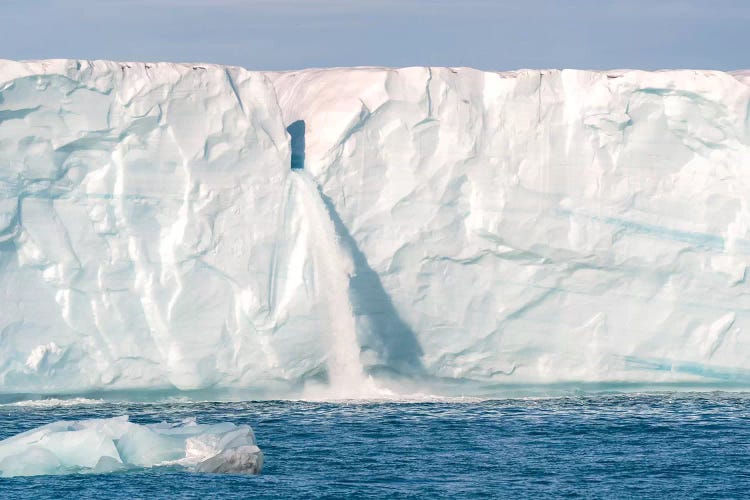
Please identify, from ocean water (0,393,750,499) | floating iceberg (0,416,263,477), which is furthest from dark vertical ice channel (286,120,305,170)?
floating iceberg (0,416,263,477)

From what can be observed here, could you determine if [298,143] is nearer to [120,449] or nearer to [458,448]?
[458,448]

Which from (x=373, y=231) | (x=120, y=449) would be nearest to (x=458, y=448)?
(x=120, y=449)

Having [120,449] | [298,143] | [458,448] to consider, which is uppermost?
[298,143]

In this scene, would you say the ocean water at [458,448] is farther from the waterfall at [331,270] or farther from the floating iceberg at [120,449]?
the waterfall at [331,270]

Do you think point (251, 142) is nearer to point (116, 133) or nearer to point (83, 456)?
point (116, 133)

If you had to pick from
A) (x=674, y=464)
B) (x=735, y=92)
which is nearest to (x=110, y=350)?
(x=674, y=464)

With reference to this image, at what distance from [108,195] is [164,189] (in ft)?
3.19

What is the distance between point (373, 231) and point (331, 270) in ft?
3.41

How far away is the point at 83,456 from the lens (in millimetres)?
20766

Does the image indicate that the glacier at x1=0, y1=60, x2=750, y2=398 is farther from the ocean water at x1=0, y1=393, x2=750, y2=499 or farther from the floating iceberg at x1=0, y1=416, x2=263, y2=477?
the floating iceberg at x1=0, y1=416, x2=263, y2=477

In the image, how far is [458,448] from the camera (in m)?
22.1

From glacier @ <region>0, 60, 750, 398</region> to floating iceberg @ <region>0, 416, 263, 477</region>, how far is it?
4.58m

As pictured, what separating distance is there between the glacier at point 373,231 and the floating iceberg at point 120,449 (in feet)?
15.0

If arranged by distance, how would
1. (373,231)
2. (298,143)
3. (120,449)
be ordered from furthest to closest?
(298,143) → (373,231) → (120,449)
